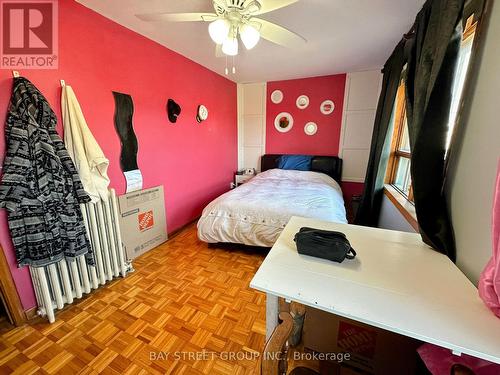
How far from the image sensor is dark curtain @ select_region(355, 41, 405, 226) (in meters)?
2.14

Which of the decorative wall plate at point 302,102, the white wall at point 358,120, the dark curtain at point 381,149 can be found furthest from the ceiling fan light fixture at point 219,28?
the white wall at point 358,120

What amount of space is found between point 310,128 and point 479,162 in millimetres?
3040

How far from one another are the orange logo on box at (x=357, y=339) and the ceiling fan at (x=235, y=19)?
Answer: 1821 mm

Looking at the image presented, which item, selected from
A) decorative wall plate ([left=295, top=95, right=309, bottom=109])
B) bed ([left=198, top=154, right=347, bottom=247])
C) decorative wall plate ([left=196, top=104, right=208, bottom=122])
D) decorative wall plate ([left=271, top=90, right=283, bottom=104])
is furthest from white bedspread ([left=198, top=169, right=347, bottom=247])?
decorative wall plate ([left=271, top=90, right=283, bottom=104])

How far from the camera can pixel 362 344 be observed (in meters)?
1.10

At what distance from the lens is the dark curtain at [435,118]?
42.3 inches

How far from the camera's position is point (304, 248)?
3.59 ft

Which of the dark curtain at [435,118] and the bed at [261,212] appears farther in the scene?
the bed at [261,212]

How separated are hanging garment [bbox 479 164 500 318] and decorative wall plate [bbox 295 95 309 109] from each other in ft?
11.0

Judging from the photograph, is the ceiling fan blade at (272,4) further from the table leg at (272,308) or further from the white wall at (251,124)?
the white wall at (251,124)

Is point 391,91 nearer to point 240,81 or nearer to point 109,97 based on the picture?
point 240,81

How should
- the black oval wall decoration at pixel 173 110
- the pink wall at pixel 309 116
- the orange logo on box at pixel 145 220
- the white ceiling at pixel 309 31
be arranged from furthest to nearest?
the pink wall at pixel 309 116 < the black oval wall decoration at pixel 173 110 < the orange logo on box at pixel 145 220 < the white ceiling at pixel 309 31

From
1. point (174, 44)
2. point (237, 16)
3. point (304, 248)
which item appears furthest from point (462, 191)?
point (174, 44)

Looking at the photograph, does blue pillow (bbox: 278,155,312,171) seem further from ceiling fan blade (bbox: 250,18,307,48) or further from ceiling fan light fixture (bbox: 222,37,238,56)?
ceiling fan light fixture (bbox: 222,37,238,56)
